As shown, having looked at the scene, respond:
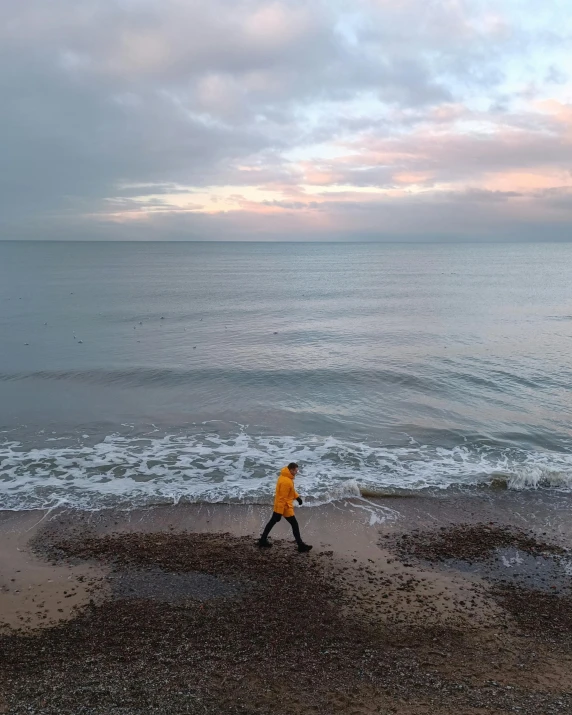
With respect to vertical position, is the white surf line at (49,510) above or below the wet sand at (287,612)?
below

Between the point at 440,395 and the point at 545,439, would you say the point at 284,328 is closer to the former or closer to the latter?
the point at 440,395

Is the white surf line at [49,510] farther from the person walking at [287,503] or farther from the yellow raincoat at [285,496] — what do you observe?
the yellow raincoat at [285,496]

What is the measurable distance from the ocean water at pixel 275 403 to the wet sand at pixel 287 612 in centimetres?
208

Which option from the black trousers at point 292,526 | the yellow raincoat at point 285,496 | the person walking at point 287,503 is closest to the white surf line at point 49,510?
the black trousers at point 292,526

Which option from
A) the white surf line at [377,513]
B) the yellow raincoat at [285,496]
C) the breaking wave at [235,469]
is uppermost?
the yellow raincoat at [285,496]

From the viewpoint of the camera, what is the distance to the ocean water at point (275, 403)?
16.9 meters

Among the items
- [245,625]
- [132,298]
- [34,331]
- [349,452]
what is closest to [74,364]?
[34,331]

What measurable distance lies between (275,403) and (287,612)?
606 inches

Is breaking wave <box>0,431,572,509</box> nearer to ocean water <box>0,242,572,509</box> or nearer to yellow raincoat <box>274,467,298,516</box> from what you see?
ocean water <box>0,242,572,509</box>

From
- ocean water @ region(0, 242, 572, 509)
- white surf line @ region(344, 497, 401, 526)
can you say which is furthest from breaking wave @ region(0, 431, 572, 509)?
white surf line @ region(344, 497, 401, 526)

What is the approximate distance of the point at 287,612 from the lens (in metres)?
10.0

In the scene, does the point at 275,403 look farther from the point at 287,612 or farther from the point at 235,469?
the point at 287,612

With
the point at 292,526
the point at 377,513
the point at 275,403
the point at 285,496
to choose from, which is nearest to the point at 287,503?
the point at 285,496

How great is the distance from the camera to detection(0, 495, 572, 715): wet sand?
7996mm
